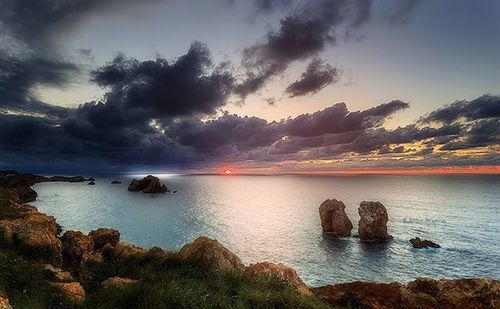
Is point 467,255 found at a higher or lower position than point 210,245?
lower

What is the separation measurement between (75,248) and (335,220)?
→ 79.3m

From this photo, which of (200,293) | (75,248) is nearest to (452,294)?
(200,293)

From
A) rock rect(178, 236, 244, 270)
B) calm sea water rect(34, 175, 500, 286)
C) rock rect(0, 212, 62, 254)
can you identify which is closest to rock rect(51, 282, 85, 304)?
rock rect(178, 236, 244, 270)

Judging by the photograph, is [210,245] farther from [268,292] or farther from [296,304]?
[296,304]

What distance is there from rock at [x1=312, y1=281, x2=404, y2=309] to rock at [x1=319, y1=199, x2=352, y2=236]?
73.5m


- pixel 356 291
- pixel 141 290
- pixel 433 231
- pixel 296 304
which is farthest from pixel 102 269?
pixel 433 231

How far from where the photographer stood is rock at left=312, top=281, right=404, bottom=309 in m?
17.3

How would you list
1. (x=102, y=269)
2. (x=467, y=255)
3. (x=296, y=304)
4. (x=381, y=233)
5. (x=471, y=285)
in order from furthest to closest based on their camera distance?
(x=381, y=233), (x=467, y=255), (x=471, y=285), (x=102, y=269), (x=296, y=304)

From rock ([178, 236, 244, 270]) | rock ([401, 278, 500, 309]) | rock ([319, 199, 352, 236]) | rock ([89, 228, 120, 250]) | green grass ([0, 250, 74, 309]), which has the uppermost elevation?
green grass ([0, 250, 74, 309])

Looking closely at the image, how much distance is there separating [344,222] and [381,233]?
10476mm

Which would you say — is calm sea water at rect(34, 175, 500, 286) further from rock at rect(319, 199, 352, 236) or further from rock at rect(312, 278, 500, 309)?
rock at rect(312, 278, 500, 309)

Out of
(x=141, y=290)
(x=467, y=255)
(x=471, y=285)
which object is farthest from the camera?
(x=467, y=255)

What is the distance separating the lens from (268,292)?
37.7ft

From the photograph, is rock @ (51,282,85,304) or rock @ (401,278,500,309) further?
rock @ (401,278,500,309)
